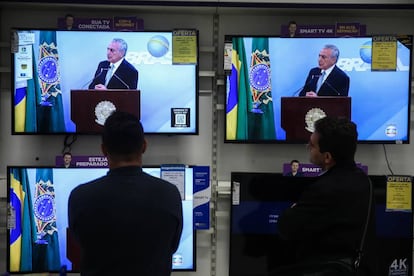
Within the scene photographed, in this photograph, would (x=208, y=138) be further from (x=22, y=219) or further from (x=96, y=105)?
(x=22, y=219)

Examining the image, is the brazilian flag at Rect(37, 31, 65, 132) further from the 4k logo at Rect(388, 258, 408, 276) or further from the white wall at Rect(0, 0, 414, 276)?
the 4k logo at Rect(388, 258, 408, 276)

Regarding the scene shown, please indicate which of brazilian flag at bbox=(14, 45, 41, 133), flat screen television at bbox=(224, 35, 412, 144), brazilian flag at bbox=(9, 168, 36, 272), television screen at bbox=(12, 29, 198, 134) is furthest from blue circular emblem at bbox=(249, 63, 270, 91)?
brazilian flag at bbox=(9, 168, 36, 272)

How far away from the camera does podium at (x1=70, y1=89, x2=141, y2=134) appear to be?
2250 millimetres

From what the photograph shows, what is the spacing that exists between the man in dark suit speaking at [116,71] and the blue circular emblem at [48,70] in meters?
0.19

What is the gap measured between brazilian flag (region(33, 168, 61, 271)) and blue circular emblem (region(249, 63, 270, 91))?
1102mm

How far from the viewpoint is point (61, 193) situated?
2.26 meters

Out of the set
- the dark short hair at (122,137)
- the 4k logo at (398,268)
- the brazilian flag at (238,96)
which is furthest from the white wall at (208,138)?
the dark short hair at (122,137)

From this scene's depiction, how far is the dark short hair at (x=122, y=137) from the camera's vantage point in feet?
4.68

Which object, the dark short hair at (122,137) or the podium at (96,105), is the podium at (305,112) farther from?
the dark short hair at (122,137)

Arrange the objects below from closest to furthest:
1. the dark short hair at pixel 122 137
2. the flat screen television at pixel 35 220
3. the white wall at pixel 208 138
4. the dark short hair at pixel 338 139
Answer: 1. the dark short hair at pixel 122 137
2. the dark short hair at pixel 338 139
3. the flat screen television at pixel 35 220
4. the white wall at pixel 208 138

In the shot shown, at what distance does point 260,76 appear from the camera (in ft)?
7.50

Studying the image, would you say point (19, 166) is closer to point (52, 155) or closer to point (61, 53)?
point (52, 155)

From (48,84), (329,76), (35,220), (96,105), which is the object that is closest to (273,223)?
(329,76)

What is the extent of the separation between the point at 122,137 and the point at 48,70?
102 centimetres
